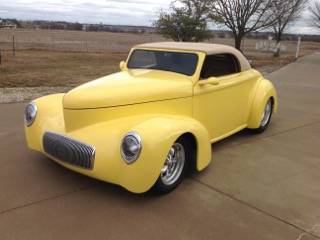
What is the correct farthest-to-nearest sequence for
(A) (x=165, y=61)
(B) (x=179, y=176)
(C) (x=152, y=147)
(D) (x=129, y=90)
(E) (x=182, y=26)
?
(E) (x=182, y=26) < (A) (x=165, y=61) < (D) (x=129, y=90) < (B) (x=179, y=176) < (C) (x=152, y=147)

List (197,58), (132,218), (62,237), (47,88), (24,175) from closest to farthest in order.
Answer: (62,237) < (132,218) < (24,175) < (197,58) < (47,88)

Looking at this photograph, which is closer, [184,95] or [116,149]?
[116,149]

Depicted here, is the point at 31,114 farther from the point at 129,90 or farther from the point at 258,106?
the point at 258,106

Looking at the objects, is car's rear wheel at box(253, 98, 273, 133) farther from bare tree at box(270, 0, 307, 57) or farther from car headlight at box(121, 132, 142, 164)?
bare tree at box(270, 0, 307, 57)

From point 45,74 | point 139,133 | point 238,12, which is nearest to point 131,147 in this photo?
point 139,133

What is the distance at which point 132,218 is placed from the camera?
3.91 meters

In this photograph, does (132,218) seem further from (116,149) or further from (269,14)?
(269,14)

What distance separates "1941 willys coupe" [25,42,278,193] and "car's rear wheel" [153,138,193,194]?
11 millimetres

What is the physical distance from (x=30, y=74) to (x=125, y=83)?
30.1 feet

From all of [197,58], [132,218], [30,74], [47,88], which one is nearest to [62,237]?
[132,218]

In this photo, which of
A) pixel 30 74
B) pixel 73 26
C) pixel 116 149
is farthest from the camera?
pixel 73 26

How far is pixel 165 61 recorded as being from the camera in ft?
19.1

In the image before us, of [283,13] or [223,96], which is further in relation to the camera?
[283,13]

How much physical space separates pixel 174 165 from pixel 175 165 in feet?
0.05
